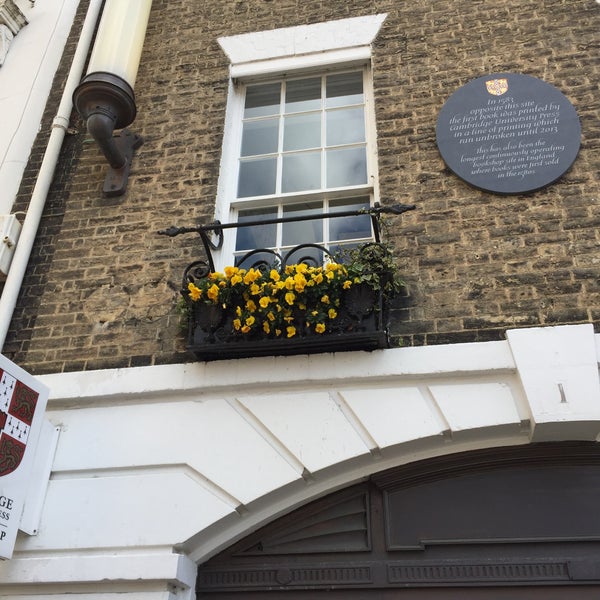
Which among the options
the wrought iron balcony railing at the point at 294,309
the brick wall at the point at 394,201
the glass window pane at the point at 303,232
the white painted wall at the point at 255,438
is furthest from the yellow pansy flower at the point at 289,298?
the glass window pane at the point at 303,232

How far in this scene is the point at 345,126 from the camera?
5789 mm

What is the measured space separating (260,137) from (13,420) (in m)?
3.33

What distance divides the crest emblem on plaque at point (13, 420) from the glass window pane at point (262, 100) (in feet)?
11.1

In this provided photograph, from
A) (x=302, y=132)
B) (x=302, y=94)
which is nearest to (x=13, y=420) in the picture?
(x=302, y=132)

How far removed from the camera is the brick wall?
4410 millimetres

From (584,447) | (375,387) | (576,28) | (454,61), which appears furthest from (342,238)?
(576,28)

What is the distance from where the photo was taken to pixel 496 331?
13.9 ft

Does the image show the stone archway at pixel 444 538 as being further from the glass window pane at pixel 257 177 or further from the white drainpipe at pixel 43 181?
the glass window pane at pixel 257 177

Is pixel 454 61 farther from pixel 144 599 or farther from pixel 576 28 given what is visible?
pixel 144 599

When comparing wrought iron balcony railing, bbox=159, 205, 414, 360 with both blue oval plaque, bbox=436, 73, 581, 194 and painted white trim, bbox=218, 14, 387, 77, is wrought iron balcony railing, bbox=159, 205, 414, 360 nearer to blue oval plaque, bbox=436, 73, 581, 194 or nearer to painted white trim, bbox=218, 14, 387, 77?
blue oval plaque, bbox=436, 73, 581, 194

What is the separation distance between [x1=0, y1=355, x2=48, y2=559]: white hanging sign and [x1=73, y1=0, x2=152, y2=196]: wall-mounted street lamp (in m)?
2.11

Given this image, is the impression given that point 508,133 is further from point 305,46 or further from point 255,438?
point 255,438

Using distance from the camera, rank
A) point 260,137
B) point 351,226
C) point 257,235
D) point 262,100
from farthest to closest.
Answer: point 262,100 < point 260,137 < point 257,235 < point 351,226

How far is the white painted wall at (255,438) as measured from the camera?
12.6 ft
